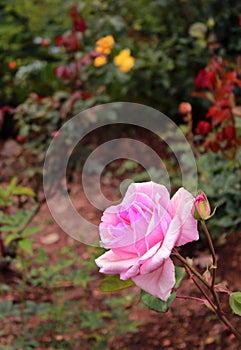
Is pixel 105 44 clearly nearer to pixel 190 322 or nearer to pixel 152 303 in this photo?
pixel 190 322

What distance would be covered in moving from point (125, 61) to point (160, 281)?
2.72 metres

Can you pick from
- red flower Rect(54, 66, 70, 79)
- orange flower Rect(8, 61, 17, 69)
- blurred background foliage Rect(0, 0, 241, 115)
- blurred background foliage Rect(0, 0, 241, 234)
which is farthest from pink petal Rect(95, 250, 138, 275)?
orange flower Rect(8, 61, 17, 69)

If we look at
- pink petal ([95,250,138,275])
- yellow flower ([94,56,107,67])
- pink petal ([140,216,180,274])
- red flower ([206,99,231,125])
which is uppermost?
pink petal ([140,216,180,274])

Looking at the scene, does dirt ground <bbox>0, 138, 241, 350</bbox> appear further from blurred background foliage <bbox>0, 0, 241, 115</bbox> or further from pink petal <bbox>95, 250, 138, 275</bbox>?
blurred background foliage <bbox>0, 0, 241, 115</bbox>

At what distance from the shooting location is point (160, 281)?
111 centimetres

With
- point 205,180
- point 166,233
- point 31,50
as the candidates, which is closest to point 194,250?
point 205,180

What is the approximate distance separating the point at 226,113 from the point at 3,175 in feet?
5.70

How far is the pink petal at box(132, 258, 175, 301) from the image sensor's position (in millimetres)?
1093

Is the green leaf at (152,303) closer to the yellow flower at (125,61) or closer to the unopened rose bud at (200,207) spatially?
the unopened rose bud at (200,207)

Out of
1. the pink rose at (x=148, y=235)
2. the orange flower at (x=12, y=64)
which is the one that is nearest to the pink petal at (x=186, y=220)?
the pink rose at (x=148, y=235)

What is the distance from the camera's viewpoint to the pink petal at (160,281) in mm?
1093

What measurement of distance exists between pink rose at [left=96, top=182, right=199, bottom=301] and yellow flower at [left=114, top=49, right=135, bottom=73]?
2621mm

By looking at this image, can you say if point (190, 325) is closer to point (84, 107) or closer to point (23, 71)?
point (84, 107)

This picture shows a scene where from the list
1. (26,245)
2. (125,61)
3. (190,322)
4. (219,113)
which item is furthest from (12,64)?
(190,322)
